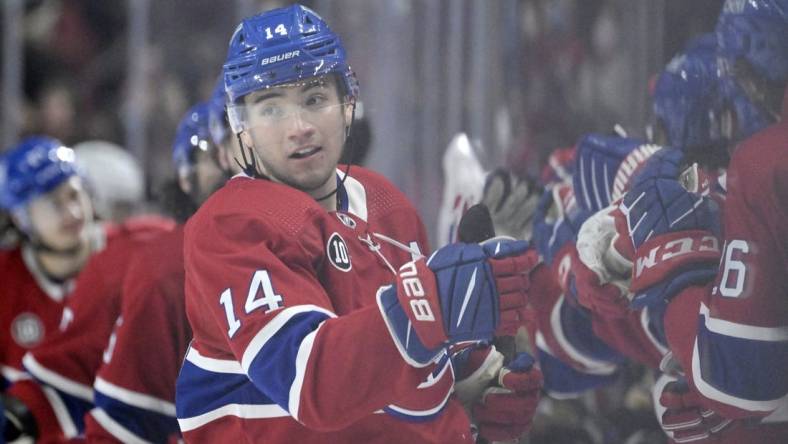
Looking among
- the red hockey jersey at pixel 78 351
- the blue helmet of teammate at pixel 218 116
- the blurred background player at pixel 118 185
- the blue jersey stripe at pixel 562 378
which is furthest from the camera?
the blurred background player at pixel 118 185

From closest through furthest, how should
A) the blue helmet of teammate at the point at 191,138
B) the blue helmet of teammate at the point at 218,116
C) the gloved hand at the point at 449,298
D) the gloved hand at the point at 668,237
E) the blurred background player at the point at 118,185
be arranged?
the gloved hand at the point at 449,298, the gloved hand at the point at 668,237, the blue helmet of teammate at the point at 218,116, the blue helmet of teammate at the point at 191,138, the blurred background player at the point at 118,185

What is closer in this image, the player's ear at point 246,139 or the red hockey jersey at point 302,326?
the red hockey jersey at point 302,326

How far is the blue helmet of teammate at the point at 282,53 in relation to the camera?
198 cm

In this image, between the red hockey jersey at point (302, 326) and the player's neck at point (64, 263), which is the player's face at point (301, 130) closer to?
the red hockey jersey at point (302, 326)

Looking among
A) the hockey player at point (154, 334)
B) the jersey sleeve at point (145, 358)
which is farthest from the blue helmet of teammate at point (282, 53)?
the jersey sleeve at point (145, 358)

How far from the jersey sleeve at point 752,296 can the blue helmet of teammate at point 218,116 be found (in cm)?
80

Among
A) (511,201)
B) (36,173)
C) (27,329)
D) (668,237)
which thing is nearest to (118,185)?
(36,173)

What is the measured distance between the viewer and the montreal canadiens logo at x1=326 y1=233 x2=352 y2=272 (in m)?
1.97

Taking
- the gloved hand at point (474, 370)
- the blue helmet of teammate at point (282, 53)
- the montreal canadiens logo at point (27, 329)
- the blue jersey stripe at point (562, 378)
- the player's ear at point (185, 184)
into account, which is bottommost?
the montreal canadiens logo at point (27, 329)

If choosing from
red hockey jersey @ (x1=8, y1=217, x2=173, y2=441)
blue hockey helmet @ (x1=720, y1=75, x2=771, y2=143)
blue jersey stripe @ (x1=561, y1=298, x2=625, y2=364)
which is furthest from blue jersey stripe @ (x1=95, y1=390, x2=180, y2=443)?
blue hockey helmet @ (x1=720, y1=75, x2=771, y2=143)

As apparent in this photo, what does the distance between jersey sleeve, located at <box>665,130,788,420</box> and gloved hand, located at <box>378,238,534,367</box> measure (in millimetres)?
265

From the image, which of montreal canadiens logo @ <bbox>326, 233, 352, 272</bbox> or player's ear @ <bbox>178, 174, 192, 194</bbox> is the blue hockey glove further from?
player's ear @ <bbox>178, 174, 192, 194</bbox>

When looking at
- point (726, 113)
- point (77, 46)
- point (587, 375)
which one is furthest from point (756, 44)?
point (77, 46)

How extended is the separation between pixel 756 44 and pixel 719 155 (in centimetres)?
16
